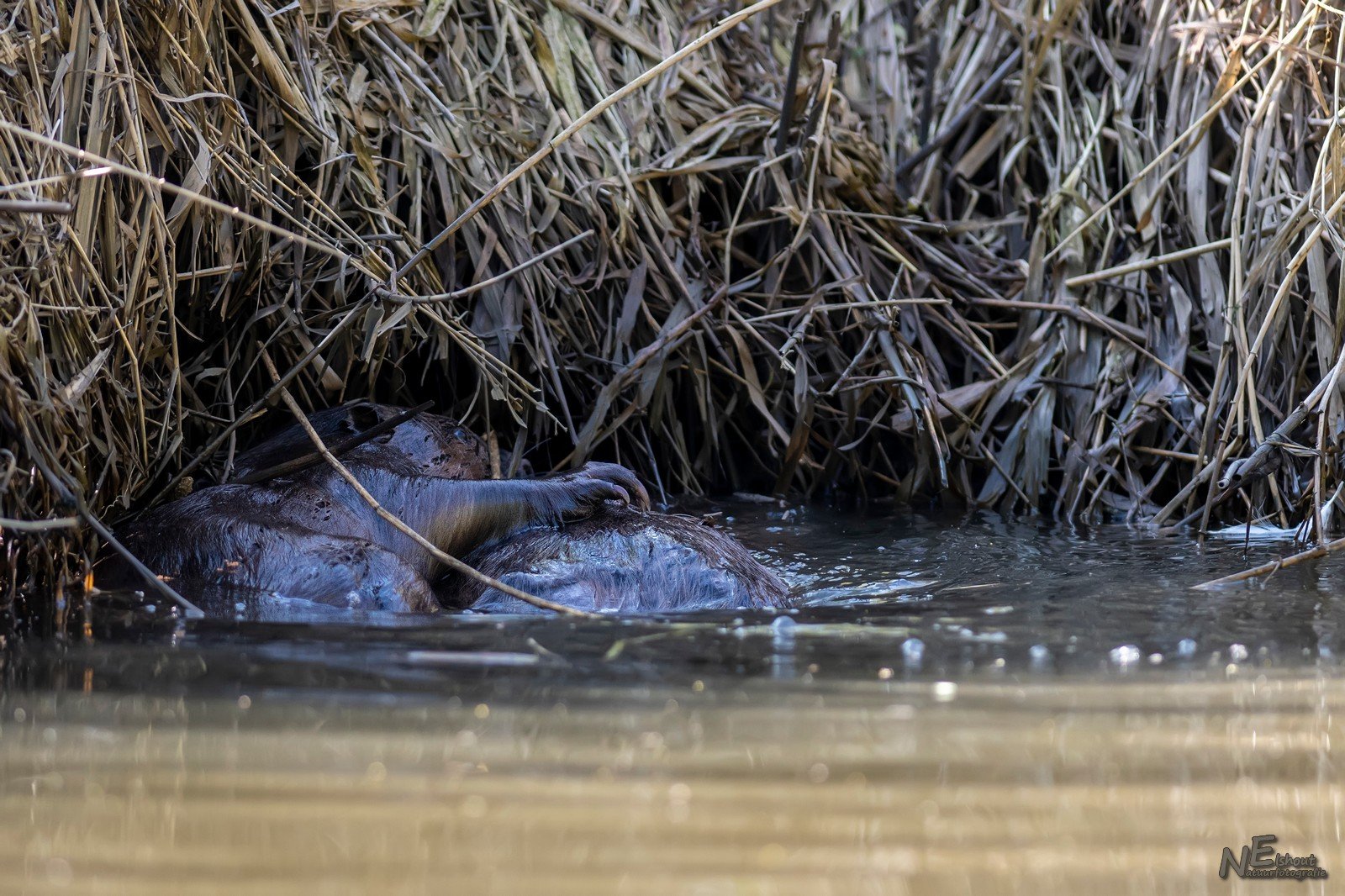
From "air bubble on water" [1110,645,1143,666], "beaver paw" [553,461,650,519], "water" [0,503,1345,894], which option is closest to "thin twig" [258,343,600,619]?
"water" [0,503,1345,894]

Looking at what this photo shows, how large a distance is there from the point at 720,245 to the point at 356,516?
1.87m

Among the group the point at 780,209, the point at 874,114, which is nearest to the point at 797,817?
the point at 780,209

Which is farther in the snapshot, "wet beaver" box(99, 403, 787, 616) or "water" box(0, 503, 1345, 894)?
"wet beaver" box(99, 403, 787, 616)

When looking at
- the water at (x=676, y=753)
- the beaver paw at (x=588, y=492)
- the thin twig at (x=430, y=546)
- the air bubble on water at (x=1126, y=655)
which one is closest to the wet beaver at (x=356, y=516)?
the beaver paw at (x=588, y=492)

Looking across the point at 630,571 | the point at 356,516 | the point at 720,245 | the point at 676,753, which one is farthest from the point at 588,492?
the point at 676,753

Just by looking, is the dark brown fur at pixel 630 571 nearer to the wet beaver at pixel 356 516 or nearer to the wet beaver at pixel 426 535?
the wet beaver at pixel 426 535

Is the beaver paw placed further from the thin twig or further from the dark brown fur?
the thin twig

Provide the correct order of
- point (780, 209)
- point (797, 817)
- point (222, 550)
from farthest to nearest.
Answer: point (780, 209), point (222, 550), point (797, 817)

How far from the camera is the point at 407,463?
349 cm

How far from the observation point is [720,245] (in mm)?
4594

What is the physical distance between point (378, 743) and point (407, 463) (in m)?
1.90

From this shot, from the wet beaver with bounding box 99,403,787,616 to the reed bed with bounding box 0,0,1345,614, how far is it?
0.63 feet

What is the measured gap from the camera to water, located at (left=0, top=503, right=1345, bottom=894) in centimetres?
130

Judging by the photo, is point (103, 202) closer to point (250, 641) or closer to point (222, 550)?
point (222, 550)
